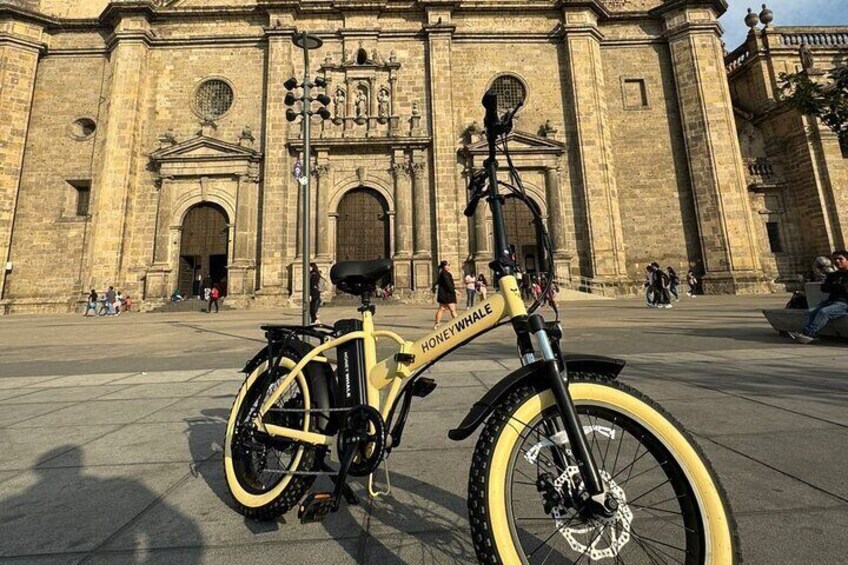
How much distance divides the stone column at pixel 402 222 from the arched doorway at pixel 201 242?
26.0 feet

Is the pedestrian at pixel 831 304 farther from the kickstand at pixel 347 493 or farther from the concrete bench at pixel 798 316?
the kickstand at pixel 347 493

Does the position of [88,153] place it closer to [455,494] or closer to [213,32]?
[213,32]

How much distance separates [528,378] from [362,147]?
19.2m

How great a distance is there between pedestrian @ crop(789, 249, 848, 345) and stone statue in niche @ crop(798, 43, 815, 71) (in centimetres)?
2112

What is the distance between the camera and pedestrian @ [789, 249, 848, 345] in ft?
18.2

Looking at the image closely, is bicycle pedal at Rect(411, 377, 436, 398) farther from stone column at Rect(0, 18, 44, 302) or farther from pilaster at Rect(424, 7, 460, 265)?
stone column at Rect(0, 18, 44, 302)

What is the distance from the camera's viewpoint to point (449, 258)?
17.9 m

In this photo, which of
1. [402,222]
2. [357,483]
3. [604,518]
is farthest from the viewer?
[402,222]

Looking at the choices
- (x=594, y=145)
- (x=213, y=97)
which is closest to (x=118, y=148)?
(x=213, y=97)

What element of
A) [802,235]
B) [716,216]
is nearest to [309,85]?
[716,216]

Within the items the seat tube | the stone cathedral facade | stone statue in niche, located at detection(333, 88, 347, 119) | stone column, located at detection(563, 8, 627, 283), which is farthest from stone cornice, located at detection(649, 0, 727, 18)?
the seat tube

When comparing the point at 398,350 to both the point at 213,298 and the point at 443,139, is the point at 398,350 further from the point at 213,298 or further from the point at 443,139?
the point at 443,139

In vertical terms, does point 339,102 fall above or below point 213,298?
above

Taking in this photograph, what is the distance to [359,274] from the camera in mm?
1914
